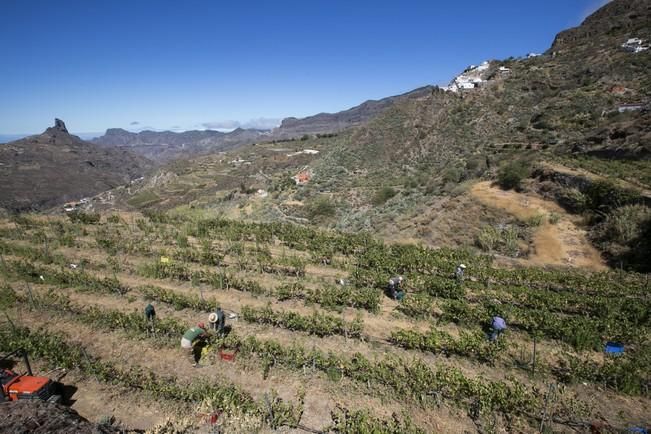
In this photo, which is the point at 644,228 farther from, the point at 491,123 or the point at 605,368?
the point at 491,123

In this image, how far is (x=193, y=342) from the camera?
962cm

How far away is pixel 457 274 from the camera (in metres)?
14.0

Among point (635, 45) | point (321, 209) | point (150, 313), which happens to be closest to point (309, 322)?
point (150, 313)

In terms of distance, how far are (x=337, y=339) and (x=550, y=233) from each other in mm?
15298

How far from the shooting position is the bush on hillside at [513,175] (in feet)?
76.1

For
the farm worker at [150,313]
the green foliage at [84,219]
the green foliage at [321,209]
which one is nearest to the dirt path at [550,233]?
the green foliage at [321,209]

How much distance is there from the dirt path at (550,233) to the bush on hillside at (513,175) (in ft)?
2.26

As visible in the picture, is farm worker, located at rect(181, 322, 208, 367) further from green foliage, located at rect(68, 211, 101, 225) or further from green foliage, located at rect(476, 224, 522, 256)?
green foliage, located at rect(68, 211, 101, 225)

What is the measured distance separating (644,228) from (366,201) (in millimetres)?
21397

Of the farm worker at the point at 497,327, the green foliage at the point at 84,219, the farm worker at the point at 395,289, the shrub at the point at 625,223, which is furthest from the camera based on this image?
the green foliage at the point at 84,219

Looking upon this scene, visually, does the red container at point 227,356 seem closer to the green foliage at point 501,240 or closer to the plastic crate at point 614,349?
the plastic crate at point 614,349

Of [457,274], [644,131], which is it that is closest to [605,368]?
[457,274]

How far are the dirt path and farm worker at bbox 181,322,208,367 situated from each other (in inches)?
617

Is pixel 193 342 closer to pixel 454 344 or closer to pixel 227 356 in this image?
pixel 227 356
